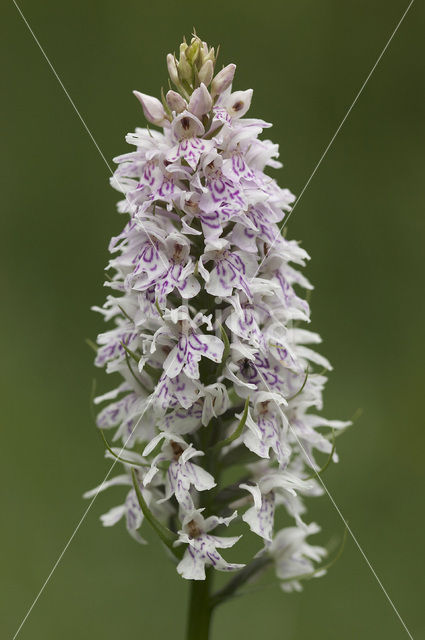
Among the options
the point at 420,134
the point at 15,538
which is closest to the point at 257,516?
the point at 15,538

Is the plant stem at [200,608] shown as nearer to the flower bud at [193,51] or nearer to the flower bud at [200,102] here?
the flower bud at [200,102]

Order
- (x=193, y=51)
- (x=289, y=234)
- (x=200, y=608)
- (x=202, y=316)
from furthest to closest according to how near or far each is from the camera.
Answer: (x=289, y=234)
(x=200, y=608)
(x=193, y=51)
(x=202, y=316)

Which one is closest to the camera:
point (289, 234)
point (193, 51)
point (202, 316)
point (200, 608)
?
point (202, 316)

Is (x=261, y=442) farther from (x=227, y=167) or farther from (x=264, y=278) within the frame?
(x=227, y=167)

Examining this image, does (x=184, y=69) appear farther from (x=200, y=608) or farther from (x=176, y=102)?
(x=200, y=608)

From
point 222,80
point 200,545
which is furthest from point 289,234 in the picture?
point 200,545

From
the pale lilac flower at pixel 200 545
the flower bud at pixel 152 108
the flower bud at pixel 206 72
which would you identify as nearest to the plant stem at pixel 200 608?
the pale lilac flower at pixel 200 545
